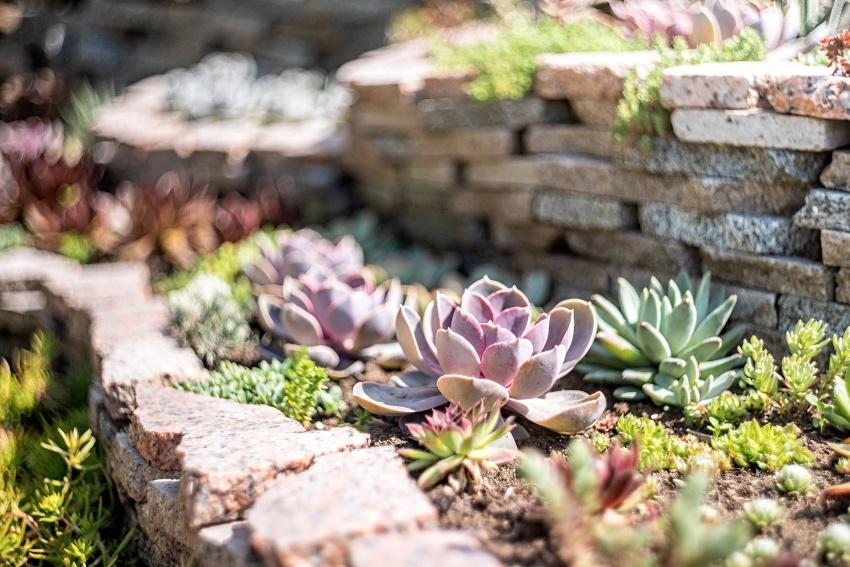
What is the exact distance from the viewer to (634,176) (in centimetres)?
376

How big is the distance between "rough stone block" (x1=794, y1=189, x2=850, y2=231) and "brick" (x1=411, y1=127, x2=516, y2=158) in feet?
5.24

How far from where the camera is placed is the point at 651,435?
8.77ft

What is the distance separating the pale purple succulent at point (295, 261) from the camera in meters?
3.89

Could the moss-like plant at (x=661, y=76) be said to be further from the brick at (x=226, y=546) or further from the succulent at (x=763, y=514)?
the brick at (x=226, y=546)

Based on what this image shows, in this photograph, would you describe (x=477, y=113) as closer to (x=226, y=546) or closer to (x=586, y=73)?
(x=586, y=73)

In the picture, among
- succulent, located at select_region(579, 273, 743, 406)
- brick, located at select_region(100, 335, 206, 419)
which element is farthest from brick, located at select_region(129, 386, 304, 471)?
succulent, located at select_region(579, 273, 743, 406)

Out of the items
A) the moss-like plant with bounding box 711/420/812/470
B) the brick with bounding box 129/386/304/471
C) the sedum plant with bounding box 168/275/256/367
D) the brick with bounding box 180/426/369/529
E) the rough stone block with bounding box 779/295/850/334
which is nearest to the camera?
the brick with bounding box 180/426/369/529

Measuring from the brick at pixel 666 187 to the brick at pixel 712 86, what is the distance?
295 millimetres

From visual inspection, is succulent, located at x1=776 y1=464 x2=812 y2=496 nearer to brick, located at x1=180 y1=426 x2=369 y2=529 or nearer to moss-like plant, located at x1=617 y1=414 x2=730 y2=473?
moss-like plant, located at x1=617 y1=414 x2=730 y2=473

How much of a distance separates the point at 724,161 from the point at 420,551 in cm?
204

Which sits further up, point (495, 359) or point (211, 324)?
point (495, 359)

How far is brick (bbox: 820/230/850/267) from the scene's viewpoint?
9.73 ft

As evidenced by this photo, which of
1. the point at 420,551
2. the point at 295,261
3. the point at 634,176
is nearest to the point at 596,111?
the point at 634,176

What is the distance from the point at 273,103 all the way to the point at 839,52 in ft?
14.0
